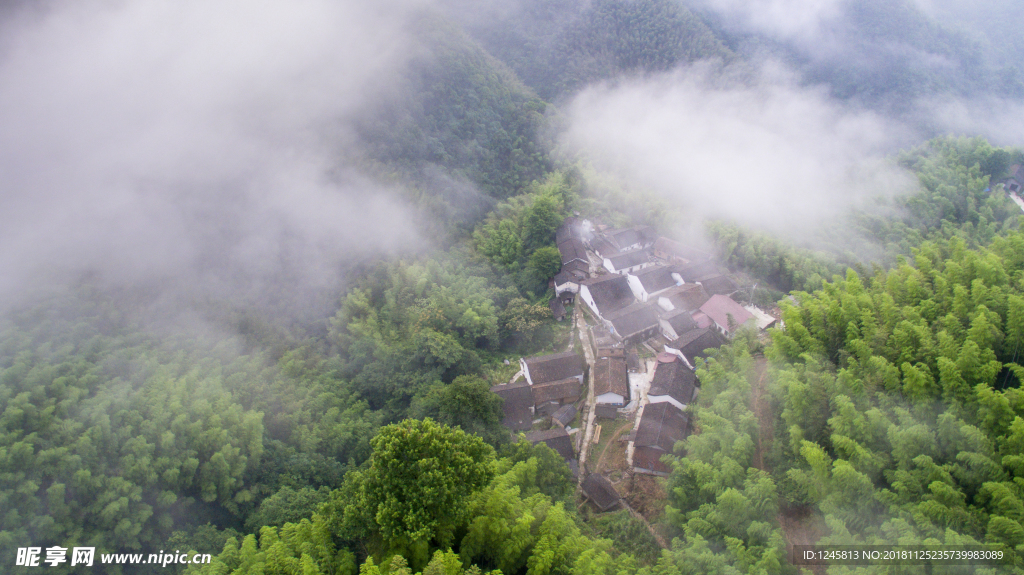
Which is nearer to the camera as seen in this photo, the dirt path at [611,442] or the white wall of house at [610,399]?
the dirt path at [611,442]

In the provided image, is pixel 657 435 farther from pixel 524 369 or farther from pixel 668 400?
pixel 524 369

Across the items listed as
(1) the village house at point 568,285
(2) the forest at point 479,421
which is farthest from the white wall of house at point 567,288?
(2) the forest at point 479,421

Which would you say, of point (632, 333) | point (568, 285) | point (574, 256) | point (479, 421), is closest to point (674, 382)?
point (632, 333)

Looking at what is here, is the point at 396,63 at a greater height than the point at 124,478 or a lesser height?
greater

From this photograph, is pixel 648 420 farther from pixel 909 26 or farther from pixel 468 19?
pixel 909 26

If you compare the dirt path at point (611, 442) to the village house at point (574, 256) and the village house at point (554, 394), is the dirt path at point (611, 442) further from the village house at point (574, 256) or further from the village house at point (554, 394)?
the village house at point (574, 256)

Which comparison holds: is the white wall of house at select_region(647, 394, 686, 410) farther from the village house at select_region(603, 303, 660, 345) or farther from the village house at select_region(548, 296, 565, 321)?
the village house at select_region(548, 296, 565, 321)

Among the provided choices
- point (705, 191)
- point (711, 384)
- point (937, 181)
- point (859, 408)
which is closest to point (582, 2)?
point (705, 191)
